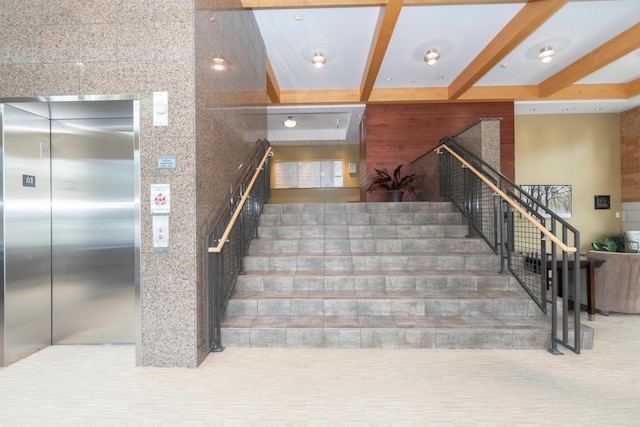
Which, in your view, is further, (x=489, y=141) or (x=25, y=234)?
(x=489, y=141)

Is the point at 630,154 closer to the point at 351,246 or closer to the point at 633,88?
the point at 633,88

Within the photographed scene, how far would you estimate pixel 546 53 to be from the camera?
5715mm

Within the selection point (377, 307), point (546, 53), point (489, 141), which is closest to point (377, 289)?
point (377, 307)

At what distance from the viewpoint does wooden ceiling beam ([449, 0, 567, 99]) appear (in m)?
4.37

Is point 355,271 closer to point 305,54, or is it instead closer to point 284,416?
point 284,416

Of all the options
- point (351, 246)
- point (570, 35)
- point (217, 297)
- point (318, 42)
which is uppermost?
point (318, 42)

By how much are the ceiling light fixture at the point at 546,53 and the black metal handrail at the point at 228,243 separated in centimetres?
530

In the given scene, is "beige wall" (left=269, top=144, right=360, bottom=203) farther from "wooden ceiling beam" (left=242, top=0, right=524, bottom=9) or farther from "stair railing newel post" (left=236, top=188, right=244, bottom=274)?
"stair railing newel post" (left=236, top=188, right=244, bottom=274)

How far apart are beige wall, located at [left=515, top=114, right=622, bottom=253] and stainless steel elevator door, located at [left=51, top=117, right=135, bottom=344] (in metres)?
8.91

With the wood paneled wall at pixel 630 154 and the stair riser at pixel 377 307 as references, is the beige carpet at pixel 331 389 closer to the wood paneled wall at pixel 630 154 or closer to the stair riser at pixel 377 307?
the stair riser at pixel 377 307

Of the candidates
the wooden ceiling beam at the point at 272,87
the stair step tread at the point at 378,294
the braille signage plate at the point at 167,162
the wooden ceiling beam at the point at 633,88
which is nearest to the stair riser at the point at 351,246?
the stair step tread at the point at 378,294

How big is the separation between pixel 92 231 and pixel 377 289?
3169 millimetres

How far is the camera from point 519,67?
21.6 feet

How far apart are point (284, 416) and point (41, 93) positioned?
3.38 metres
